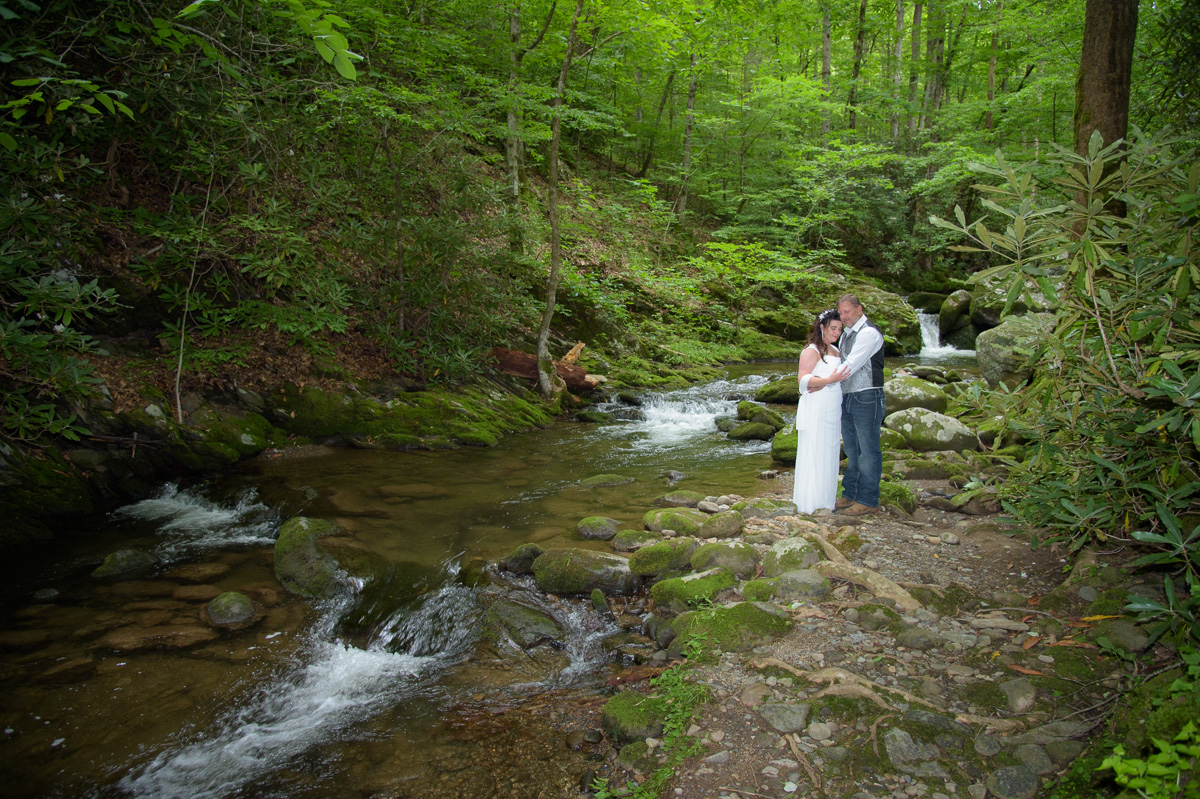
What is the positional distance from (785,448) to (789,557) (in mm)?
4534

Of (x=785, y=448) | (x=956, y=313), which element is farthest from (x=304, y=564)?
(x=956, y=313)

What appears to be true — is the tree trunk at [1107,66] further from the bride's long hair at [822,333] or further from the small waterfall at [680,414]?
the small waterfall at [680,414]

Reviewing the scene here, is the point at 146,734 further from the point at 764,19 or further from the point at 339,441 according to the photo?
the point at 764,19

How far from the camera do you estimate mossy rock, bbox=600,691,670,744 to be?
9.86ft

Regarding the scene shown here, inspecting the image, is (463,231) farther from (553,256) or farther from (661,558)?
(661,558)

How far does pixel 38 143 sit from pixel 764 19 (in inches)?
744

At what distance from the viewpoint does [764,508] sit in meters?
5.86

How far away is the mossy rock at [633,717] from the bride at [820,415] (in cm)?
292

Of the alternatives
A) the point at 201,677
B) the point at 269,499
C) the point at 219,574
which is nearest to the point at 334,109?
the point at 269,499

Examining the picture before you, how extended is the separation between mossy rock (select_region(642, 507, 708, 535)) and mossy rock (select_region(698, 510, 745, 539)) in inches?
4.7

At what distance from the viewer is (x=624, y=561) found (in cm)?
500

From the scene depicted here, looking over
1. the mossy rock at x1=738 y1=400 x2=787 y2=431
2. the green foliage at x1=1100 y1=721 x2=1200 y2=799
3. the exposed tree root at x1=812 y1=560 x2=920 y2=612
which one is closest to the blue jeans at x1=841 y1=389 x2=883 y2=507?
the exposed tree root at x1=812 y1=560 x2=920 y2=612

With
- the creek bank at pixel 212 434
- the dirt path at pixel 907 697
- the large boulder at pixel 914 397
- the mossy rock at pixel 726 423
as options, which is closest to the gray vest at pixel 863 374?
the dirt path at pixel 907 697

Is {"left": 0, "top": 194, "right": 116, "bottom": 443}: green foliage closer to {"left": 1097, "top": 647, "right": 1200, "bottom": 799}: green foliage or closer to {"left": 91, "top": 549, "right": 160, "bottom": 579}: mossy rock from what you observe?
{"left": 91, "top": 549, "right": 160, "bottom": 579}: mossy rock
